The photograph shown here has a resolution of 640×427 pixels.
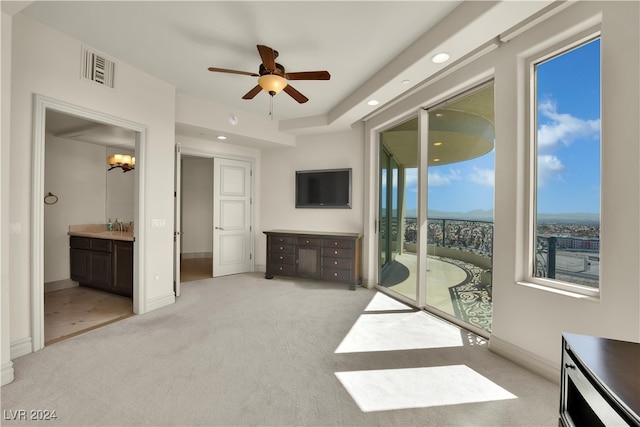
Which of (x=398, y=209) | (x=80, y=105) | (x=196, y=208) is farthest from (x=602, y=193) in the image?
(x=196, y=208)

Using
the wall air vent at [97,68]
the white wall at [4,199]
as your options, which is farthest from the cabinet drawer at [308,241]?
the white wall at [4,199]

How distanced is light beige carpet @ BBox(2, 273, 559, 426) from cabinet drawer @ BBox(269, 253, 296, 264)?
169 cm

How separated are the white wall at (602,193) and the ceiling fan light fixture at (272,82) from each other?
186 cm

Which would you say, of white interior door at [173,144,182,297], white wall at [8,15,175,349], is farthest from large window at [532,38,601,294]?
white interior door at [173,144,182,297]

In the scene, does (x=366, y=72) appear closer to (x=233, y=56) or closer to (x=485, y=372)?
(x=233, y=56)

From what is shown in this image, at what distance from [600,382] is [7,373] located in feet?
11.3

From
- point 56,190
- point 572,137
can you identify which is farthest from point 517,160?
point 56,190

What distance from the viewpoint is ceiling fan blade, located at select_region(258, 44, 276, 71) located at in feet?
8.03

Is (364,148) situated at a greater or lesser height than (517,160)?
greater

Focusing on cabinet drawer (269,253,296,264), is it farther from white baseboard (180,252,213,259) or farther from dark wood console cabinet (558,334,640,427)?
dark wood console cabinet (558,334,640,427)

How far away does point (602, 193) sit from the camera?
1.89m

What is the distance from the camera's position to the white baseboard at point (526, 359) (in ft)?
6.94

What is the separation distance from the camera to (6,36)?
207cm

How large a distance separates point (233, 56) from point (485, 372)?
3.91 m
